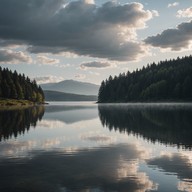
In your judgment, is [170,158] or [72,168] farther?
[170,158]

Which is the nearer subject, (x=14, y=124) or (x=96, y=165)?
(x=96, y=165)

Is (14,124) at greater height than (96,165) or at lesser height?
greater

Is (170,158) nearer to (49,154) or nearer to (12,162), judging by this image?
(49,154)

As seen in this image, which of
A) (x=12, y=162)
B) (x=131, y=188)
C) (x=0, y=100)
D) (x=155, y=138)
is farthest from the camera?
(x=0, y=100)

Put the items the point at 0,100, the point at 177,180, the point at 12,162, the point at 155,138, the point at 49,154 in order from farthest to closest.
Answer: the point at 0,100, the point at 155,138, the point at 49,154, the point at 12,162, the point at 177,180

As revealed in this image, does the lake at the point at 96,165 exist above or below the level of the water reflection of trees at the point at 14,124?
below

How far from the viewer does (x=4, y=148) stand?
30.2 metres

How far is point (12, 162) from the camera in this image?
2383cm

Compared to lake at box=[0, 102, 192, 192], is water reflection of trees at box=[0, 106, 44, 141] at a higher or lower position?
higher

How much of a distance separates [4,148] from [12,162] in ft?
22.3

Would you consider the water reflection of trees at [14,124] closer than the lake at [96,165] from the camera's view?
No

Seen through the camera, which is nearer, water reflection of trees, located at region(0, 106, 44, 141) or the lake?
the lake

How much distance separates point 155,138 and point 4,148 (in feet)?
52.4

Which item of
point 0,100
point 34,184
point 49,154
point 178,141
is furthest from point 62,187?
point 0,100
